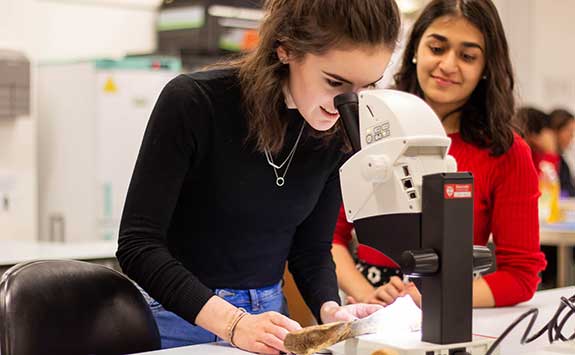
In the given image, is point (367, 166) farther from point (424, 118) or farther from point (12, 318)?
point (12, 318)

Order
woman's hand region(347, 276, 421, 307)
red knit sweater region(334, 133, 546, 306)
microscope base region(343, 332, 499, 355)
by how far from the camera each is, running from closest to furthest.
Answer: microscope base region(343, 332, 499, 355), woman's hand region(347, 276, 421, 307), red knit sweater region(334, 133, 546, 306)

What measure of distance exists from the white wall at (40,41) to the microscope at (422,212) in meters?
3.63

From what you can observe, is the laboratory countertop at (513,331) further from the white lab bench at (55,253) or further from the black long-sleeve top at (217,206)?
the white lab bench at (55,253)

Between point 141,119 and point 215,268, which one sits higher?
point 141,119

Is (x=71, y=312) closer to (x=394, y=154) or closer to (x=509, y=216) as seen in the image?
(x=394, y=154)

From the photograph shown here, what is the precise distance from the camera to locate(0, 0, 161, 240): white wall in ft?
15.2

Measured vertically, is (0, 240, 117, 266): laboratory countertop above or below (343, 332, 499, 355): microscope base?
below

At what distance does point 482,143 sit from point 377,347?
2.94ft

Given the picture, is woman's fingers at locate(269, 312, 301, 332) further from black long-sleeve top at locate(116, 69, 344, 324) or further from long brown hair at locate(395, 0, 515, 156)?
long brown hair at locate(395, 0, 515, 156)

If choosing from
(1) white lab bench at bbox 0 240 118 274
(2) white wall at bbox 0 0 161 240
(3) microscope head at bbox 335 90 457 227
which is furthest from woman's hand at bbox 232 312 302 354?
(2) white wall at bbox 0 0 161 240

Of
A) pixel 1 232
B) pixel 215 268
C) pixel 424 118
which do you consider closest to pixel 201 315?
pixel 215 268

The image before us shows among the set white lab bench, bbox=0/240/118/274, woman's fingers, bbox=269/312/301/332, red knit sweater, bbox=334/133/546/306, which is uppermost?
red knit sweater, bbox=334/133/546/306

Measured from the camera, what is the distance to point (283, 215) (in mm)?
1722

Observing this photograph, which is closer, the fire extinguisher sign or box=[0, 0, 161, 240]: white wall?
the fire extinguisher sign
